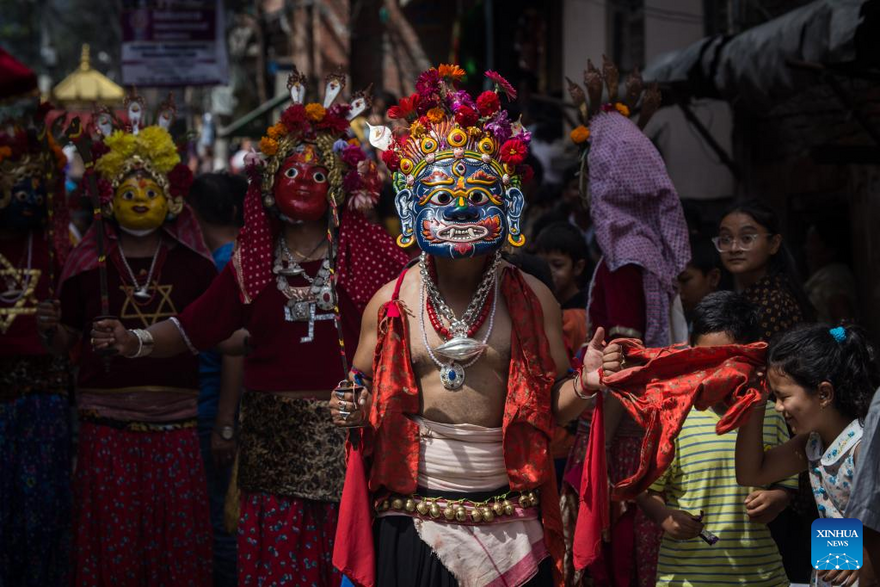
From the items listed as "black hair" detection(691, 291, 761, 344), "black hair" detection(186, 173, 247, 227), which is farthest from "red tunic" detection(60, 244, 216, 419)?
"black hair" detection(691, 291, 761, 344)

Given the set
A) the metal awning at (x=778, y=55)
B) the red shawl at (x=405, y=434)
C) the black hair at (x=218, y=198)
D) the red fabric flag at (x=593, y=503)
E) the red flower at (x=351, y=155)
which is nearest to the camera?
the red fabric flag at (x=593, y=503)

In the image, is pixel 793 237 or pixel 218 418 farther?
pixel 793 237

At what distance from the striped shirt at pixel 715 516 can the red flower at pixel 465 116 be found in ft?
4.73

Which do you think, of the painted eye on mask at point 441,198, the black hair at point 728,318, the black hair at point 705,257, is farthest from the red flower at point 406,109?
the black hair at point 705,257

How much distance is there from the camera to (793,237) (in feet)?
30.2

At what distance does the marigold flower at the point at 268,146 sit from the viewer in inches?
208

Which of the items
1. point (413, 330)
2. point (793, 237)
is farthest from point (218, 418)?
point (793, 237)

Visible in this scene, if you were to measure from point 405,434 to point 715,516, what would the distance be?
1.23 meters

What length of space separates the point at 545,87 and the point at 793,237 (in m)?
6.86

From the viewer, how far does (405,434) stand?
13.5 feet

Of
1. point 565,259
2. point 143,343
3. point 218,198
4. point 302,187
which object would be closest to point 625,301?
point 565,259

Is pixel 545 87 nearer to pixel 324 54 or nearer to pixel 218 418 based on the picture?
pixel 324 54

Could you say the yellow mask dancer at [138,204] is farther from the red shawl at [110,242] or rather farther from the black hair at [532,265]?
the black hair at [532,265]

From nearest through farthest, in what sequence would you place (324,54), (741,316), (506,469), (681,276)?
1. (506,469)
2. (741,316)
3. (681,276)
4. (324,54)
